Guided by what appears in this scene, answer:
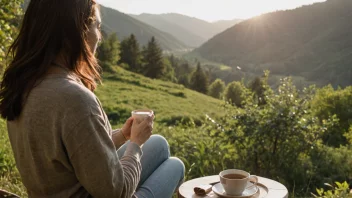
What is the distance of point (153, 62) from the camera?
47.8m

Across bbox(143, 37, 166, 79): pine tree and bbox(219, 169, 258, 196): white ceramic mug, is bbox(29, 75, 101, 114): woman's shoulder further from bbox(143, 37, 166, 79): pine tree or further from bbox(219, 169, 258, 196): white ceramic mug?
bbox(143, 37, 166, 79): pine tree

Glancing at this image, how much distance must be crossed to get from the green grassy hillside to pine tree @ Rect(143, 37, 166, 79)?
13.2 m

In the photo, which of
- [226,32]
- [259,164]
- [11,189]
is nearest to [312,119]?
[259,164]

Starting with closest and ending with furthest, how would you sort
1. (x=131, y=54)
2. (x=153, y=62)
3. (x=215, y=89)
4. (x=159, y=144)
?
(x=159, y=144)
(x=153, y=62)
(x=131, y=54)
(x=215, y=89)

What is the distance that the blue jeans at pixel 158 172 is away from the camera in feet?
7.66

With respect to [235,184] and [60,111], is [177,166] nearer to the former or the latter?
[235,184]

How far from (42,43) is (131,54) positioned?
47.2 metres

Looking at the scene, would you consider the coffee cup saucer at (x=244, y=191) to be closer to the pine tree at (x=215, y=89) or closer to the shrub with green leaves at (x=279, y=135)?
the shrub with green leaves at (x=279, y=135)

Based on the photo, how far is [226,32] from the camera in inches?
6762

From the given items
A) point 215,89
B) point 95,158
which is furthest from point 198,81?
point 95,158

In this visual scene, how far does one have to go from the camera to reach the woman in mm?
1632

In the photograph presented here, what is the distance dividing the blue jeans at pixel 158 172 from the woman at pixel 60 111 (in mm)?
443

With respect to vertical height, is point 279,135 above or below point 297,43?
above

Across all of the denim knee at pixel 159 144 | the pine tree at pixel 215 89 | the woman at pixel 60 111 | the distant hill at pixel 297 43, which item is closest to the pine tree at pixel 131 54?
the pine tree at pixel 215 89
